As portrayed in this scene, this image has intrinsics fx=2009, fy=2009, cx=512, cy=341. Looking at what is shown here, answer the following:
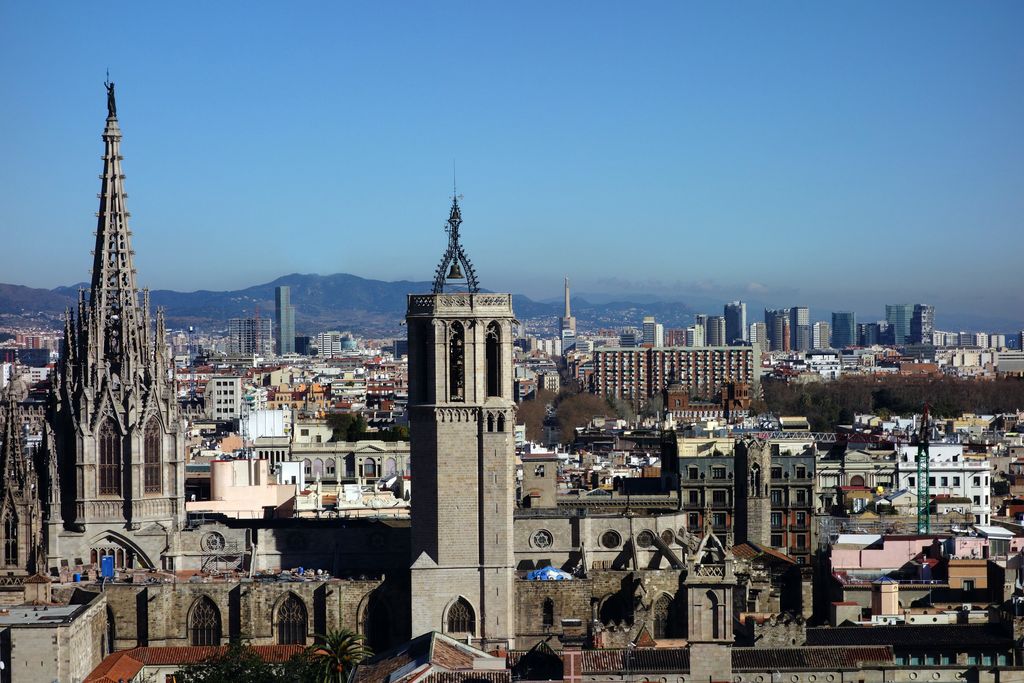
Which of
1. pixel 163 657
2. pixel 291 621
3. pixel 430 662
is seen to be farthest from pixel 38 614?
pixel 430 662

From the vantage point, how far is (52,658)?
143 ft

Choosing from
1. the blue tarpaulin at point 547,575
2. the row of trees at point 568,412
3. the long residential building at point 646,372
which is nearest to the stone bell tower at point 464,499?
the blue tarpaulin at point 547,575

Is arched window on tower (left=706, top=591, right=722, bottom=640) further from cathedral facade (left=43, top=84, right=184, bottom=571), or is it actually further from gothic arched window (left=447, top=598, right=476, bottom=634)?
cathedral facade (left=43, top=84, right=184, bottom=571)

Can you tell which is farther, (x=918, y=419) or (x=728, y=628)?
(x=918, y=419)

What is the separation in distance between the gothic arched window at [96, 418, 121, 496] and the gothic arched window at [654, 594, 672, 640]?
48.8 ft

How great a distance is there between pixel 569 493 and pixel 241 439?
39522 mm

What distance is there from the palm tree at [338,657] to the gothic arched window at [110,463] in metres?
11.0

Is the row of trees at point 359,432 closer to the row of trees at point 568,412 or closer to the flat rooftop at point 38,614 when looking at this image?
the row of trees at point 568,412

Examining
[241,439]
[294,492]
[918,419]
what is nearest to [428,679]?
[294,492]

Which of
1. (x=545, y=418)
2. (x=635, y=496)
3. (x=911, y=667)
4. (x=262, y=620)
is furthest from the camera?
(x=545, y=418)

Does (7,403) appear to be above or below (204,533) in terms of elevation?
above

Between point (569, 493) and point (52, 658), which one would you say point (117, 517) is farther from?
point (569, 493)

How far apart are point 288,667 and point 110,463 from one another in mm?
12397

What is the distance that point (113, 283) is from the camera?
55.3 m
